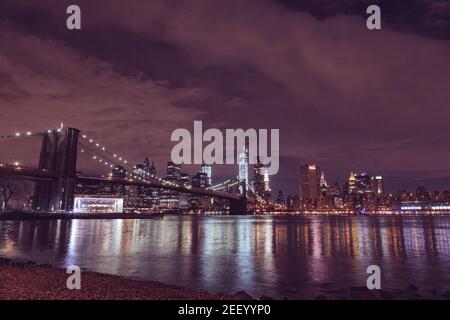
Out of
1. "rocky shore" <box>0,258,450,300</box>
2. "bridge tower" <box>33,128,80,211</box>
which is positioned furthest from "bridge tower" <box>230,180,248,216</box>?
"rocky shore" <box>0,258,450,300</box>

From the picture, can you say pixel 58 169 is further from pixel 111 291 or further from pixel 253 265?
pixel 111 291

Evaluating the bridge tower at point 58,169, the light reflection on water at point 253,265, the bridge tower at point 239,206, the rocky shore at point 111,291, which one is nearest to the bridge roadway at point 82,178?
the bridge tower at point 58,169

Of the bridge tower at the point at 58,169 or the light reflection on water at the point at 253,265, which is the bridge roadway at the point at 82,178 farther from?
the light reflection on water at the point at 253,265

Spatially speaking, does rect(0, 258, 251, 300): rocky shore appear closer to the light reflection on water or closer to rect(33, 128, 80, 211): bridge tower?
the light reflection on water

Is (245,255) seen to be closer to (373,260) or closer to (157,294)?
(373,260)

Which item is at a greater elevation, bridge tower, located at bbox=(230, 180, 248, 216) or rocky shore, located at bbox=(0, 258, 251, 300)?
bridge tower, located at bbox=(230, 180, 248, 216)

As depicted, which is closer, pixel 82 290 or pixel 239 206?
pixel 82 290

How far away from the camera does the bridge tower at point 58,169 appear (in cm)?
7656

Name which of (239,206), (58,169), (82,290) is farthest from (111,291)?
(239,206)

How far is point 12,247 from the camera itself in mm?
26984

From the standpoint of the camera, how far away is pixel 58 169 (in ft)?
258

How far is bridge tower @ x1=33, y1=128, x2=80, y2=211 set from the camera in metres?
76.6
